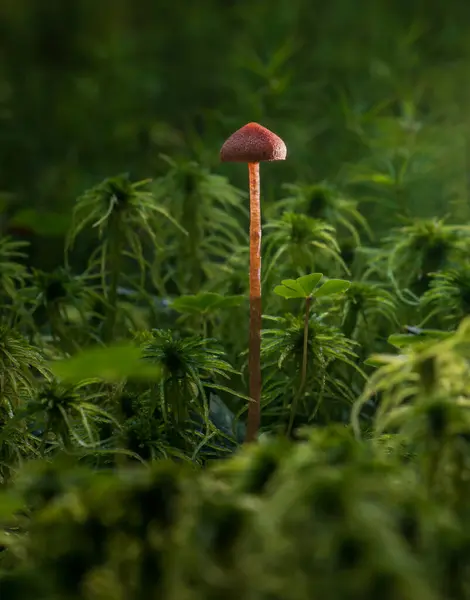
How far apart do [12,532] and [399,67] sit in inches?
74.4

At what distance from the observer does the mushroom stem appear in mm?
952

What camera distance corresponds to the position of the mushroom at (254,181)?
922 millimetres

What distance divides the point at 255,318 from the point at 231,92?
58.4 inches

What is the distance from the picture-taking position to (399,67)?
228 cm

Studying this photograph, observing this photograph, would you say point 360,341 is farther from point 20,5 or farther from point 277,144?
point 20,5

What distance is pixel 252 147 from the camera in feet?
3.02

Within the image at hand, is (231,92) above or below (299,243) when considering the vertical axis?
above

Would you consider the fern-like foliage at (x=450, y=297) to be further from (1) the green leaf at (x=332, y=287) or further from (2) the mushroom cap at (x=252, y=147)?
(2) the mushroom cap at (x=252, y=147)

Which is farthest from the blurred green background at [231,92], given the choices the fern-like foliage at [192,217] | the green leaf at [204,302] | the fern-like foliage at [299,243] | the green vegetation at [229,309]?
the green leaf at [204,302]

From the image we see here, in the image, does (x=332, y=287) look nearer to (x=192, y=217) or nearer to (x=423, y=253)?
(x=423, y=253)

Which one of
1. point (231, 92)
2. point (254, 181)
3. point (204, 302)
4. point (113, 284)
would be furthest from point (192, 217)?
point (231, 92)

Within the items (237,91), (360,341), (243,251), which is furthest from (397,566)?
(237,91)

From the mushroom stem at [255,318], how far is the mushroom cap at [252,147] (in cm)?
4

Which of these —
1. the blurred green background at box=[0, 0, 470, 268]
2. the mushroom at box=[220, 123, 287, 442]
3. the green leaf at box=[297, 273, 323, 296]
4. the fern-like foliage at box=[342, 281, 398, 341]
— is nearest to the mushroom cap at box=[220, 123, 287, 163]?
the mushroom at box=[220, 123, 287, 442]
